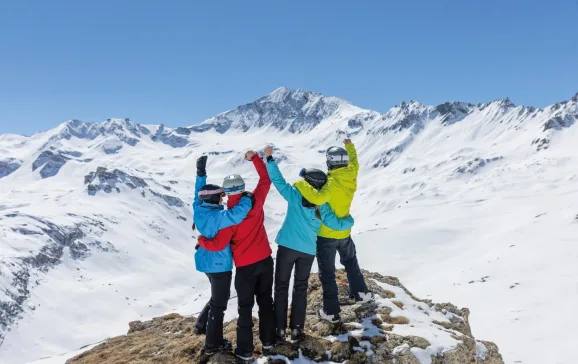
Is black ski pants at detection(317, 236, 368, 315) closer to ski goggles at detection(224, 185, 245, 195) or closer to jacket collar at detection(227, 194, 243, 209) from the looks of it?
jacket collar at detection(227, 194, 243, 209)

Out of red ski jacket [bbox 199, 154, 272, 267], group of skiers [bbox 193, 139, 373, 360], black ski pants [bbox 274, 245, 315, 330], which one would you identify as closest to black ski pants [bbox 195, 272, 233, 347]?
group of skiers [bbox 193, 139, 373, 360]

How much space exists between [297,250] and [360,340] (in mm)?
2648

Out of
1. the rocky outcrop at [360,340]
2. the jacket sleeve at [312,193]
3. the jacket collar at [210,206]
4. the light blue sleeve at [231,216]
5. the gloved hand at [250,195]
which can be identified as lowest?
the rocky outcrop at [360,340]

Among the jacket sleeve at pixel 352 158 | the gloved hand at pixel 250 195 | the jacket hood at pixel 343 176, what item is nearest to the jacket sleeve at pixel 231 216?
the gloved hand at pixel 250 195

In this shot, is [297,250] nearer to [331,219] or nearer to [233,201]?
[331,219]

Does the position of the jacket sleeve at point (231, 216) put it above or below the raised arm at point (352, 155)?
below

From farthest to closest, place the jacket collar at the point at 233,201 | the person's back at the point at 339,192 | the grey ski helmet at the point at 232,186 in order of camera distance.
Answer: the person's back at the point at 339,192
the jacket collar at the point at 233,201
the grey ski helmet at the point at 232,186

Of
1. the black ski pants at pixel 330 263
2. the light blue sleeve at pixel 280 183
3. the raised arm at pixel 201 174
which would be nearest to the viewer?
the light blue sleeve at pixel 280 183

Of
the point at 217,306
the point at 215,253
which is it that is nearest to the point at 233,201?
the point at 215,253

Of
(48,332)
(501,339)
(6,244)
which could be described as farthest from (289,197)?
(6,244)

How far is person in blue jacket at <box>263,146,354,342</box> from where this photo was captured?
969 cm

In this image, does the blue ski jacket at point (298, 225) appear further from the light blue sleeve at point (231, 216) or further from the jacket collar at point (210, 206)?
the jacket collar at point (210, 206)

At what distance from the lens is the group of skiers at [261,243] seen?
9133 millimetres

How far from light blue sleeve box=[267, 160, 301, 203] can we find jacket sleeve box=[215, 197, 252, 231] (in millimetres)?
916
